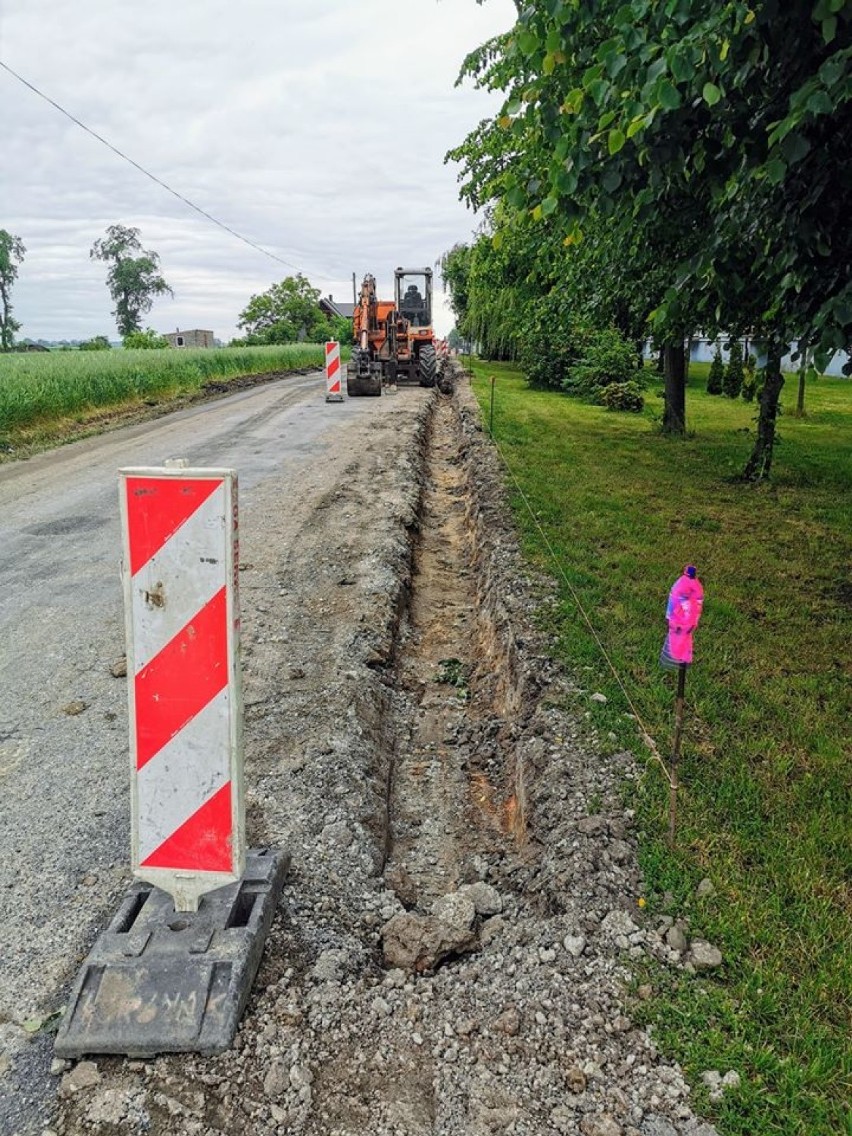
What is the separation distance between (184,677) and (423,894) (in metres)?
1.46

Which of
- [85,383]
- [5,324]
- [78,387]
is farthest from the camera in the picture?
[5,324]

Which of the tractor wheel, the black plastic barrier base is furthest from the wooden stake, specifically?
the tractor wheel

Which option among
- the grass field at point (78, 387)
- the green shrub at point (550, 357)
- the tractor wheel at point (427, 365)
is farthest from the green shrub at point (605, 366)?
the grass field at point (78, 387)

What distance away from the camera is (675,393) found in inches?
523

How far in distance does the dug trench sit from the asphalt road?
1.17 feet

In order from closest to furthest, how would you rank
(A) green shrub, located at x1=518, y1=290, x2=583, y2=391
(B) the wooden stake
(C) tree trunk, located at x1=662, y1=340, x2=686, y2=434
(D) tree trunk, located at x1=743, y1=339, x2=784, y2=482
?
1. (B) the wooden stake
2. (D) tree trunk, located at x1=743, y1=339, x2=784, y2=482
3. (C) tree trunk, located at x1=662, y1=340, x2=686, y2=434
4. (A) green shrub, located at x1=518, y1=290, x2=583, y2=391

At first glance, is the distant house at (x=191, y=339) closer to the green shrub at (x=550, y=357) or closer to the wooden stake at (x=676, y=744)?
the green shrub at (x=550, y=357)

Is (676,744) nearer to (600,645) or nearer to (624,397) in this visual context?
(600,645)

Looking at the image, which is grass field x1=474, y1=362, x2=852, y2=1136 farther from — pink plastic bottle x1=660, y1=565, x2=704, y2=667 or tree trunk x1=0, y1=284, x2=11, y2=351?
tree trunk x1=0, y1=284, x2=11, y2=351

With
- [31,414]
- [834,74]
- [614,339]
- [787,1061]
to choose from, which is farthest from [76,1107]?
[614,339]

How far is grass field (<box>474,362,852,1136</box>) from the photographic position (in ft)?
6.21

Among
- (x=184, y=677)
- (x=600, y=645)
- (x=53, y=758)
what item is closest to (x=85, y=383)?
(x=53, y=758)

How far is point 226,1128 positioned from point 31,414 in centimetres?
1347

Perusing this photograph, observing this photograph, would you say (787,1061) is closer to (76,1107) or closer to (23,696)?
(76,1107)
